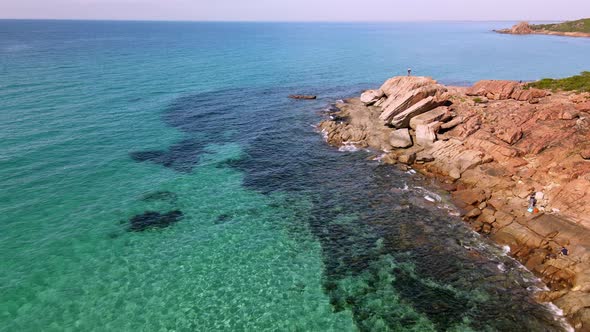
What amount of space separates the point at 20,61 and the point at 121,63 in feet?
93.7

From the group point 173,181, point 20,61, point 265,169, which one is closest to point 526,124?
point 265,169

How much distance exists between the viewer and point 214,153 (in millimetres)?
54281

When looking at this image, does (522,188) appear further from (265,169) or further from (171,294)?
(171,294)

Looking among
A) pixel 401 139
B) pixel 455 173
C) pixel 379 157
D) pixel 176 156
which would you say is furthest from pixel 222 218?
pixel 401 139

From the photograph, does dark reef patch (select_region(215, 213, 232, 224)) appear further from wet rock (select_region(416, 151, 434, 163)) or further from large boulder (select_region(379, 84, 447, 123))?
large boulder (select_region(379, 84, 447, 123))

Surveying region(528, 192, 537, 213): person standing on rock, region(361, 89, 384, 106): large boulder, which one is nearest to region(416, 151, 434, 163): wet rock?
region(528, 192, 537, 213): person standing on rock

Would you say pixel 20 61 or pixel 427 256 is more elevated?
pixel 20 61

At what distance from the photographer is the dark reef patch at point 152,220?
3640 centimetres

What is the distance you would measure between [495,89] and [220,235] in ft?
193

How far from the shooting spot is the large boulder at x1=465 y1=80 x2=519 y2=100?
203 ft

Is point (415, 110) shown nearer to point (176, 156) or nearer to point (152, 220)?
point (176, 156)

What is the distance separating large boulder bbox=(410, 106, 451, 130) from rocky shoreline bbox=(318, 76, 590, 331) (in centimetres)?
17

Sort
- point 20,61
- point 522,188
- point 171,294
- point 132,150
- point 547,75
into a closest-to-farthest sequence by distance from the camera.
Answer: point 171,294
point 522,188
point 132,150
point 547,75
point 20,61

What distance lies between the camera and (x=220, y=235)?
3550cm
